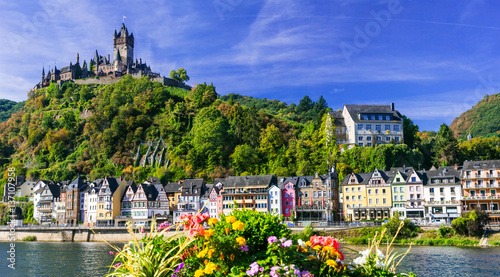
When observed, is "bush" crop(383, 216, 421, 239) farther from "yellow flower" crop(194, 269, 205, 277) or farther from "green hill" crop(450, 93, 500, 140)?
"green hill" crop(450, 93, 500, 140)

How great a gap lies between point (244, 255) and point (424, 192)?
2626 inches

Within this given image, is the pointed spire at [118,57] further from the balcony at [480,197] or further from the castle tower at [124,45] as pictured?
the balcony at [480,197]

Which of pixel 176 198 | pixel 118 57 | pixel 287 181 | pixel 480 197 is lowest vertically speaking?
pixel 480 197

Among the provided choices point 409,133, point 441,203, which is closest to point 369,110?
point 409,133

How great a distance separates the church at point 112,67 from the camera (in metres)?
154

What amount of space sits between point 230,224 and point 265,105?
169 meters

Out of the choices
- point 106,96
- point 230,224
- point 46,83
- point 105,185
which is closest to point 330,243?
point 230,224

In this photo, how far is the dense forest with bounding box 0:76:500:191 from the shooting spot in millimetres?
82500

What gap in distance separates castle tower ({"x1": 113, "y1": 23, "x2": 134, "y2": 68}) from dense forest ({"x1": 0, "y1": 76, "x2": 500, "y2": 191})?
22610mm

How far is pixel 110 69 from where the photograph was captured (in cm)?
15875

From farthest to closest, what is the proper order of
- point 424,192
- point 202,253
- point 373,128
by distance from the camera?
1. point 373,128
2. point 424,192
3. point 202,253

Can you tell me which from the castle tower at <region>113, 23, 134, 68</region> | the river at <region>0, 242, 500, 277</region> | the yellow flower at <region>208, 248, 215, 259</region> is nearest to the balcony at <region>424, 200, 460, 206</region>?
the river at <region>0, 242, 500, 277</region>

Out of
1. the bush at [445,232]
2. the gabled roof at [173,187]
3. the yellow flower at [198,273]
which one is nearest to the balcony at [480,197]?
the bush at [445,232]

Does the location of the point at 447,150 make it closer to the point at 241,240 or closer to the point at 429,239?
the point at 429,239
